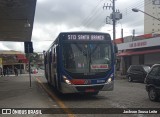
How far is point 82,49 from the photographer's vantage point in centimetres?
1666

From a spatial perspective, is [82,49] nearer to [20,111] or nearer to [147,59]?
[20,111]

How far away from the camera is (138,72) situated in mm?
32562

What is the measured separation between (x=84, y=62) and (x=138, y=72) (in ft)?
55.3

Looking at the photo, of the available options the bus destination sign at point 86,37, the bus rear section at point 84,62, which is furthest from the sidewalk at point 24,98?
the bus destination sign at point 86,37

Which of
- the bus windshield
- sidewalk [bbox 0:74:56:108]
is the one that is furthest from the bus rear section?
sidewalk [bbox 0:74:56:108]

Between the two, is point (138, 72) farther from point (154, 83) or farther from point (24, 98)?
point (154, 83)

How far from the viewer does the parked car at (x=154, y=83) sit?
14.9 metres

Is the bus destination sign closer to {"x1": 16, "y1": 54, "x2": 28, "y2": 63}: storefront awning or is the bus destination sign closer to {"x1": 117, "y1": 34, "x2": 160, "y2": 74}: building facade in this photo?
{"x1": 117, "y1": 34, "x2": 160, "y2": 74}: building facade

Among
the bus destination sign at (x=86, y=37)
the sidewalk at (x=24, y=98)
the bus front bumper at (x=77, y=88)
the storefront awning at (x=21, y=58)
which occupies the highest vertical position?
the bus destination sign at (x=86, y=37)

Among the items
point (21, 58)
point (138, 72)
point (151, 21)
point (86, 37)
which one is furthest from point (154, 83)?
point (151, 21)

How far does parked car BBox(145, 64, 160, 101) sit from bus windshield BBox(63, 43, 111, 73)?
207cm

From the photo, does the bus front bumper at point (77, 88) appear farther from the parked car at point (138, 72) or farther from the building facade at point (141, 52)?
the building facade at point (141, 52)

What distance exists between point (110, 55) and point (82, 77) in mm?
1726

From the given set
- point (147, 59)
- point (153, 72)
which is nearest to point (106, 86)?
point (153, 72)
